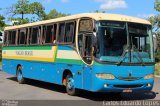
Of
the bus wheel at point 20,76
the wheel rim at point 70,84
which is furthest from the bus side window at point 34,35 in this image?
the wheel rim at point 70,84

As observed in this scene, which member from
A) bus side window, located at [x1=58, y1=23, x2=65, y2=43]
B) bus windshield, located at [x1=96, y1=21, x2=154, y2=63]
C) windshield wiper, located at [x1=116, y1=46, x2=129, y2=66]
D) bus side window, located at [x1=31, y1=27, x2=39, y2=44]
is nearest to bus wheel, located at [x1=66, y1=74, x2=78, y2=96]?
bus side window, located at [x1=58, y1=23, x2=65, y2=43]

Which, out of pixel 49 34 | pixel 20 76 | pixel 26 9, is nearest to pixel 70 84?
pixel 49 34

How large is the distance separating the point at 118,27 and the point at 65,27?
2.89 meters

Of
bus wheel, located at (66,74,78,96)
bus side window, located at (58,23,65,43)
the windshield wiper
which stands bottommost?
bus wheel, located at (66,74,78,96)

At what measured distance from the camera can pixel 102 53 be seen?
13484 millimetres

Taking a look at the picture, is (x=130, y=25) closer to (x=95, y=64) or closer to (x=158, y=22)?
(x=95, y=64)

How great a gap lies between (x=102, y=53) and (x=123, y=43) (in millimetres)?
878

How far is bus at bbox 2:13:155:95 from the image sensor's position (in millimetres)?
13555

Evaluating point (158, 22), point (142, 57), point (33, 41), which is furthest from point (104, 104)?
point (158, 22)

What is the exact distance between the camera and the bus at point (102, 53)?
13555 mm

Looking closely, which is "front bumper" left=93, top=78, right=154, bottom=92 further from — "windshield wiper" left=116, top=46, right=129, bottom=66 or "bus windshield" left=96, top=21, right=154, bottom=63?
"bus windshield" left=96, top=21, right=154, bottom=63

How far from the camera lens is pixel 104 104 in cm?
1307

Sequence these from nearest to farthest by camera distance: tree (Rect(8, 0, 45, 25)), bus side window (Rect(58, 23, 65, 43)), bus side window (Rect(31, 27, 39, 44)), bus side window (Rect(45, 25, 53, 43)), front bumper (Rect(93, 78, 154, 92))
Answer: front bumper (Rect(93, 78, 154, 92)) → bus side window (Rect(58, 23, 65, 43)) → bus side window (Rect(45, 25, 53, 43)) → bus side window (Rect(31, 27, 39, 44)) → tree (Rect(8, 0, 45, 25))

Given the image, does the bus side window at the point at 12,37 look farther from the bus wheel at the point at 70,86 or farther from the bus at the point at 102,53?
the bus wheel at the point at 70,86
